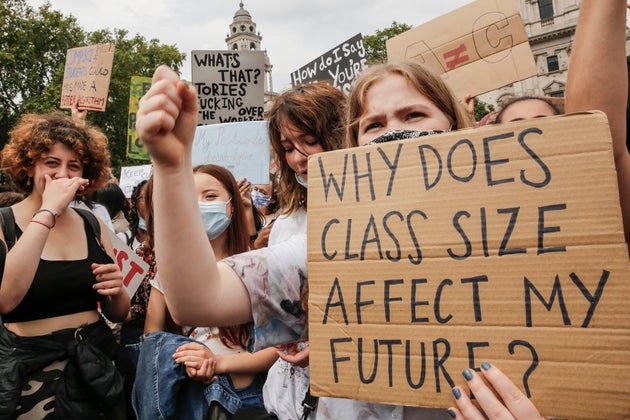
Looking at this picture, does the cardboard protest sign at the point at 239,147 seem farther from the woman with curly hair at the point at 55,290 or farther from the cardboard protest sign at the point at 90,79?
the cardboard protest sign at the point at 90,79

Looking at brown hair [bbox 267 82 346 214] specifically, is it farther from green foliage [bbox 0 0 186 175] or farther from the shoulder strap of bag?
green foliage [bbox 0 0 186 175]

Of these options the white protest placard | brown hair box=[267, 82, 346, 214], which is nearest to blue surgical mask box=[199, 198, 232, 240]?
brown hair box=[267, 82, 346, 214]

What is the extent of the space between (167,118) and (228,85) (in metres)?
4.14

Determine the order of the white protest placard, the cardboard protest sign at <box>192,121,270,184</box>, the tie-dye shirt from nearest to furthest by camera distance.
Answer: the tie-dye shirt
the white protest placard
the cardboard protest sign at <box>192,121,270,184</box>

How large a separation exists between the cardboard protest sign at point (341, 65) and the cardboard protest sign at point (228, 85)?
0.61m

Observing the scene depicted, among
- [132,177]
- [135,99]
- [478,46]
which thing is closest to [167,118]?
[478,46]

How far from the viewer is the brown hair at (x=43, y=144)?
244cm

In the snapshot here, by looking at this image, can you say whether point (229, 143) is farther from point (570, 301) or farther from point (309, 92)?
point (570, 301)

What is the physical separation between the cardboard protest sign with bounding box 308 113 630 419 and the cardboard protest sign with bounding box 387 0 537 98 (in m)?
2.95

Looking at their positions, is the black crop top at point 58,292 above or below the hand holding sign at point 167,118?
below

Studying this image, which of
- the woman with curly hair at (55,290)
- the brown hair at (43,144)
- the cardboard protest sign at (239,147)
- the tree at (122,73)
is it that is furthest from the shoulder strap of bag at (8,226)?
the tree at (122,73)

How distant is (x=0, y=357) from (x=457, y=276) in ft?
6.49

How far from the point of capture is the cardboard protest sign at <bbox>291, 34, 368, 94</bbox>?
4734 millimetres

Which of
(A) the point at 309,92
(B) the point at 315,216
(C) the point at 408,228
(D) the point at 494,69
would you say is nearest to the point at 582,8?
(C) the point at 408,228
